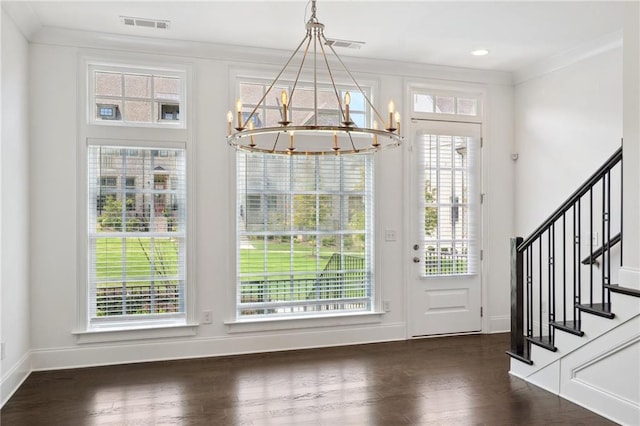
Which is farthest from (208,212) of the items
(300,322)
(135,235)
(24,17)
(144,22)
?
(24,17)

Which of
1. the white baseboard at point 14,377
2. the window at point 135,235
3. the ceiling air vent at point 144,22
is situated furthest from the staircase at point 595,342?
the white baseboard at point 14,377

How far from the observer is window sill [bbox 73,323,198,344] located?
13.9 feet

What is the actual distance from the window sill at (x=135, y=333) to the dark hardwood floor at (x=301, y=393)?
0.81 feet

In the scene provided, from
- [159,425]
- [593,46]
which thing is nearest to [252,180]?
[159,425]

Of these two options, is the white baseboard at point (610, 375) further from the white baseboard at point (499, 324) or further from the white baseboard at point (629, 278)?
the white baseboard at point (499, 324)

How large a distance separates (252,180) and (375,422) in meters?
2.51

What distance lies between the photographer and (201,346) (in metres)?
4.54

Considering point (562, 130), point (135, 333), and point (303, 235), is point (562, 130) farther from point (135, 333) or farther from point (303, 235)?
point (135, 333)

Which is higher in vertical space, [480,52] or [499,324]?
[480,52]

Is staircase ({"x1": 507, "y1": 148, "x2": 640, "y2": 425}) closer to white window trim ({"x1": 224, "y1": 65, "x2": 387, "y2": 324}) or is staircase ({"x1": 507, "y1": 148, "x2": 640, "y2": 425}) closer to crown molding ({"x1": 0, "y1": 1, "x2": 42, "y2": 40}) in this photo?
white window trim ({"x1": 224, "y1": 65, "x2": 387, "y2": 324})

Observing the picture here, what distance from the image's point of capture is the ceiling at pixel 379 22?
367cm

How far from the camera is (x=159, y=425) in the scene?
10.1ft

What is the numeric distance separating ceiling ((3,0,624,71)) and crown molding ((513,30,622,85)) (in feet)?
0.19

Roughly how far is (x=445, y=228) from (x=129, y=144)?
130 inches
